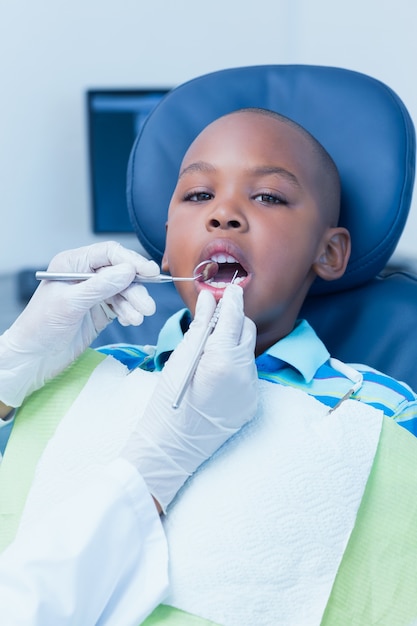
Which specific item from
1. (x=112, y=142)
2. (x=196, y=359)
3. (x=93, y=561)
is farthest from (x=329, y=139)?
(x=112, y=142)

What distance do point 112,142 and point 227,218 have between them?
1.58 metres

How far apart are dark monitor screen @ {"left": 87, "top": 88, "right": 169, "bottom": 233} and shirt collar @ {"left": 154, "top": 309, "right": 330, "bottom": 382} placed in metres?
1.43

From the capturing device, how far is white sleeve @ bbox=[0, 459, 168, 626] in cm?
89

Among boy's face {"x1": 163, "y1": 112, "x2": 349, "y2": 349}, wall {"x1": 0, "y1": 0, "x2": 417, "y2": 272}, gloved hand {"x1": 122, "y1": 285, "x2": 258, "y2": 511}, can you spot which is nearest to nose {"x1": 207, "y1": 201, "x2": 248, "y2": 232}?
boy's face {"x1": 163, "y1": 112, "x2": 349, "y2": 349}

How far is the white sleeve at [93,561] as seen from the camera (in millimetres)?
888

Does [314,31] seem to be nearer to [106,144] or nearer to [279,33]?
[279,33]

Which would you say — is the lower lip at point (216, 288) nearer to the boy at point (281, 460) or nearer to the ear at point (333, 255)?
the boy at point (281, 460)

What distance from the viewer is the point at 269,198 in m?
1.29

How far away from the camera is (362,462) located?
1.04m

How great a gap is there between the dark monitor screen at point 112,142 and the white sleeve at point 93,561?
Answer: 6.09ft

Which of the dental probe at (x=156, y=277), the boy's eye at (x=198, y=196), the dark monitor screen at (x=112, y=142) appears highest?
the boy's eye at (x=198, y=196)

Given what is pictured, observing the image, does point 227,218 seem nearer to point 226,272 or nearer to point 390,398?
point 226,272

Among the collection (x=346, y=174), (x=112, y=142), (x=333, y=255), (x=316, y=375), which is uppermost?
(x=346, y=174)

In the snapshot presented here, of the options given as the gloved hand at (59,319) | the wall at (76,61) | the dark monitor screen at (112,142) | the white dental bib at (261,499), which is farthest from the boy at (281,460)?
the wall at (76,61)
